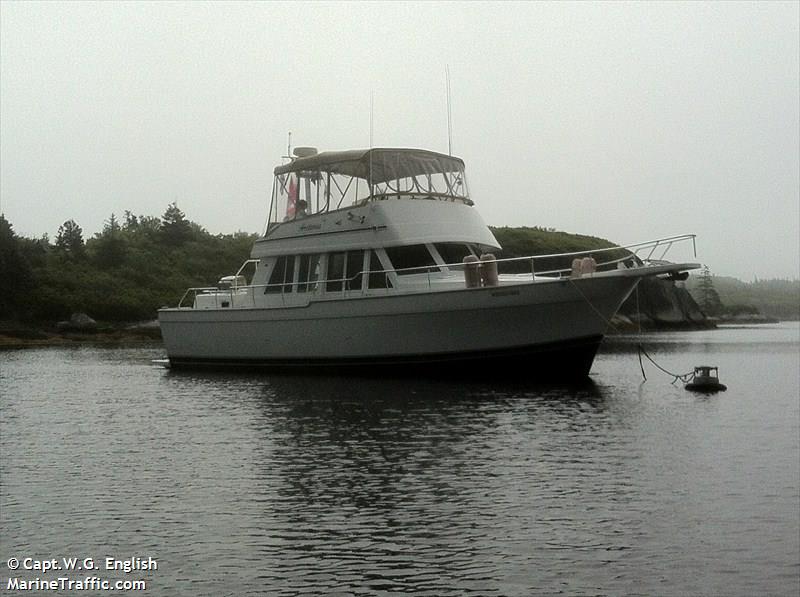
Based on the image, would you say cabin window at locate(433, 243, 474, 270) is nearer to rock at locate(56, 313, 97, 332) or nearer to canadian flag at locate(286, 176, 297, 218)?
canadian flag at locate(286, 176, 297, 218)

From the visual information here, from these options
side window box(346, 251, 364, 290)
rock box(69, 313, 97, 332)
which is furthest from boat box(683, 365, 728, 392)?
rock box(69, 313, 97, 332)

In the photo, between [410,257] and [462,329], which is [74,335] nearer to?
[410,257]

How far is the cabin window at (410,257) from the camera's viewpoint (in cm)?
2316

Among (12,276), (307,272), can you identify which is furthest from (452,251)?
(12,276)

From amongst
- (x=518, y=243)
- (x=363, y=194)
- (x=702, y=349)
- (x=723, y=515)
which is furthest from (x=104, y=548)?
(x=518, y=243)

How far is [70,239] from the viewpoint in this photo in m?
72.6

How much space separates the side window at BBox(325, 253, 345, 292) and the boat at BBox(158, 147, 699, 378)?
3 centimetres

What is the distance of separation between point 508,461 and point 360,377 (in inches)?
452

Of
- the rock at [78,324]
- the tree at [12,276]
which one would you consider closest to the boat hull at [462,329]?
the rock at [78,324]

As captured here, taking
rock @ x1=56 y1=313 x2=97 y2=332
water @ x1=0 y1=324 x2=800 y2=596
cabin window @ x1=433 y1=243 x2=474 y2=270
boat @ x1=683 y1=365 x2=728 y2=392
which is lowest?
water @ x1=0 y1=324 x2=800 y2=596

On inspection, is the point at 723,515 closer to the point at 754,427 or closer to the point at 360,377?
the point at 754,427

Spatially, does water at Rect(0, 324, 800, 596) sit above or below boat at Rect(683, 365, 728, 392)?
below

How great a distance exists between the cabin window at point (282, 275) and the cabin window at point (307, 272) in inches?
17.6

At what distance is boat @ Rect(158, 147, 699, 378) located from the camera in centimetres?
2094
